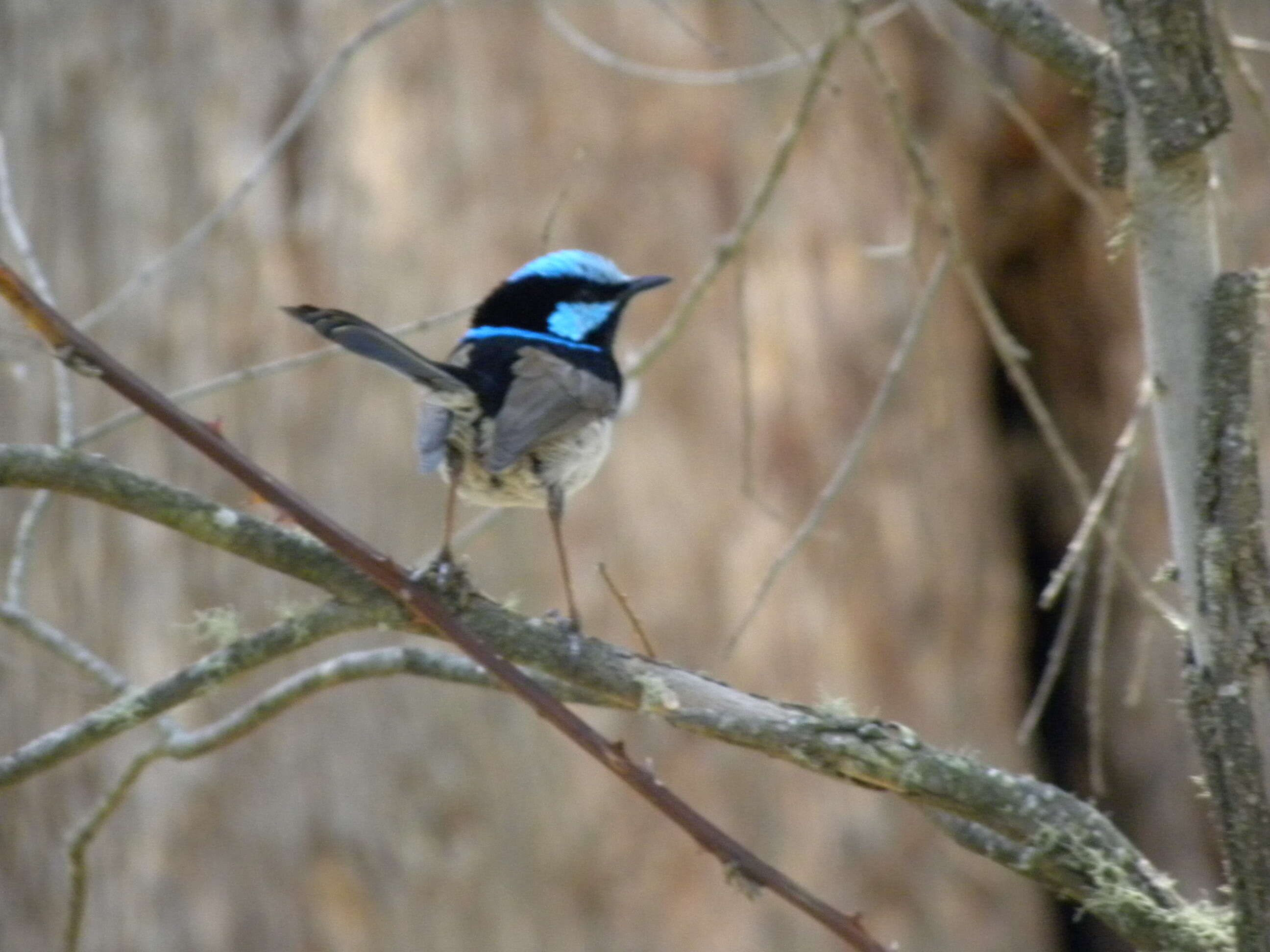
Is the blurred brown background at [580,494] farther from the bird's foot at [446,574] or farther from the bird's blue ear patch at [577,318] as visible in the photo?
the bird's foot at [446,574]

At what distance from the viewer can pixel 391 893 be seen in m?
4.84

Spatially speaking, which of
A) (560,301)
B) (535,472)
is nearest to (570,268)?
(560,301)

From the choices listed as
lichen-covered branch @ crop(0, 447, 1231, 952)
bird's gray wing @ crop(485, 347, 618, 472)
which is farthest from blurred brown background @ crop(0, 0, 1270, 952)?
lichen-covered branch @ crop(0, 447, 1231, 952)

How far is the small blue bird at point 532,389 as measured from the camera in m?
2.79

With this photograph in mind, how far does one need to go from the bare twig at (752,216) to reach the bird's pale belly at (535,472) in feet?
0.93

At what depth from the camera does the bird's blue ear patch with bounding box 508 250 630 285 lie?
3422mm

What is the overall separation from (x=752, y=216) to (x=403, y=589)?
152 cm

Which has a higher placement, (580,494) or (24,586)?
(580,494)

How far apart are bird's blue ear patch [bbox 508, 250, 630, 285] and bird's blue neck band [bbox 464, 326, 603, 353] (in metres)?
0.12

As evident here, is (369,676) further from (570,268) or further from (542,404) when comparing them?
(570,268)

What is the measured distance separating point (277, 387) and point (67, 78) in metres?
1.28

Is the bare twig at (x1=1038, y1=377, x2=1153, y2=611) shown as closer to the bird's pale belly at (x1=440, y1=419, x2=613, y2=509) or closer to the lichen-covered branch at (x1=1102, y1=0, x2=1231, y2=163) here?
the lichen-covered branch at (x1=1102, y1=0, x2=1231, y2=163)

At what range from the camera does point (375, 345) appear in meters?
2.23

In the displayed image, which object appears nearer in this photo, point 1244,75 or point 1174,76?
point 1174,76
